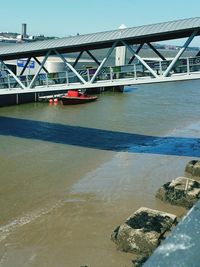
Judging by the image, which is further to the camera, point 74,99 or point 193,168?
point 74,99

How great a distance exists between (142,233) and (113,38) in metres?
11.8

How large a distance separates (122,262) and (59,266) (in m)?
1.79

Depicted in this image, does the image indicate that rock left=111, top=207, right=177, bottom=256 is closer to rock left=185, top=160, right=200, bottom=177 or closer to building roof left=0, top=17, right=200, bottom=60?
rock left=185, top=160, right=200, bottom=177

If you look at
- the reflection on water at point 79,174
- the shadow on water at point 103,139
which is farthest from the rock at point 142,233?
the shadow on water at point 103,139

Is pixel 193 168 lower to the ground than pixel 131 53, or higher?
lower

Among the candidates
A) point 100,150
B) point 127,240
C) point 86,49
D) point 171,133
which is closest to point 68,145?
point 100,150

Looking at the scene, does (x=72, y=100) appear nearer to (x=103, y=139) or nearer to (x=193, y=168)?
(x=103, y=139)

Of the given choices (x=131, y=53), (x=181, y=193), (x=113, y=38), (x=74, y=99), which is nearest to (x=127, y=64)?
(x=131, y=53)

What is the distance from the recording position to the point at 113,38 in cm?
2053

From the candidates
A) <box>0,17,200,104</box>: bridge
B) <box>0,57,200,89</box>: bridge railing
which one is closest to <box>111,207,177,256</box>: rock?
<box>0,17,200,104</box>: bridge

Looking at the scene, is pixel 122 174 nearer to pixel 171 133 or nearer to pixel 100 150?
pixel 100 150

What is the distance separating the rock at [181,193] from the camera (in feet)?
51.3

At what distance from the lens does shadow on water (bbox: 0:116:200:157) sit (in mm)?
25688

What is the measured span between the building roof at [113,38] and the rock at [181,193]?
7633 millimetres
